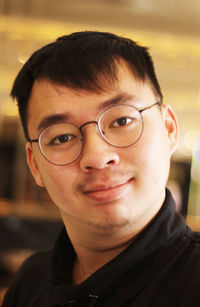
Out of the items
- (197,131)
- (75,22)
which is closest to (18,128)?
(75,22)

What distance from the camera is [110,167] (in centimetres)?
109

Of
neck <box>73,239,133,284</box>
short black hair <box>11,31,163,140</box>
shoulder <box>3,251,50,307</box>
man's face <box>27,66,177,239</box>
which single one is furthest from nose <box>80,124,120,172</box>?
shoulder <box>3,251,50,307</box>

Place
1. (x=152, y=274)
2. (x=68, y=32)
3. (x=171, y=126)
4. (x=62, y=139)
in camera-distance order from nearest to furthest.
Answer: (x=152, y=274), (x=62, y=139), (x=171, y=126), (x=68, y=32)

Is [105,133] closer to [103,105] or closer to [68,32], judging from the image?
[103,105]

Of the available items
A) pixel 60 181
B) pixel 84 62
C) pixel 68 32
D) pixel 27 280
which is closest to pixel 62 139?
pixel 60 181

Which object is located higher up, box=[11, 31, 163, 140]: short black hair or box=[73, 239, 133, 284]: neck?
box=[11, 31, 163, 140]: short black hair

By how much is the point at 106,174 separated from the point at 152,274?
0.92 feet

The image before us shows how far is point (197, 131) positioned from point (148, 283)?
5285mm

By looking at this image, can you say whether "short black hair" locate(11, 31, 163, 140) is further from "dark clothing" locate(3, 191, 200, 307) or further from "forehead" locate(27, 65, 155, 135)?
"dark clothing" locate(3, 191, 200, 307)

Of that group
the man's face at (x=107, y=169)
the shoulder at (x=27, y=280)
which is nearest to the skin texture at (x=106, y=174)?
the man's face at (x=107, y=169)

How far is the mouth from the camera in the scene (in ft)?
3.55

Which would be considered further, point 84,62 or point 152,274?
point 84,62

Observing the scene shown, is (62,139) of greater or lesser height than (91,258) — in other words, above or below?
above

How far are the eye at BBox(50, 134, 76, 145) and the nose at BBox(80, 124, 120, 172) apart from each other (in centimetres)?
6
